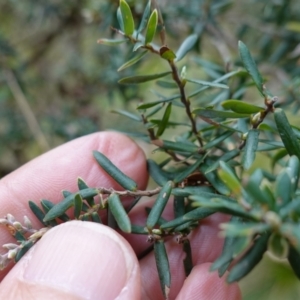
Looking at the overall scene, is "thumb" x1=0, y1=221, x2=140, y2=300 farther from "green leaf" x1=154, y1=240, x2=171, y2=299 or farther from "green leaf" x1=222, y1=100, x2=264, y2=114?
"green leaf" x1=222, y1=100, x2=264, y2=114

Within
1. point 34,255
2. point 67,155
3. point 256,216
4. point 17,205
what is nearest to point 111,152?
point 67,155

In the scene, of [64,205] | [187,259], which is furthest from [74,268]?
[187,259]

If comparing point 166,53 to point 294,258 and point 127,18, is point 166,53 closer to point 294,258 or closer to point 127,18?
point 127,18

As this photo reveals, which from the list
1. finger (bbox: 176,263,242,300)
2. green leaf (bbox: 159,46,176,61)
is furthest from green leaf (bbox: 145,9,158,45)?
finger (bbox: 176,263,242,300)

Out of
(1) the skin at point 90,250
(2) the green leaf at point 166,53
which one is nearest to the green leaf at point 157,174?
(1) the skin at point 90,250

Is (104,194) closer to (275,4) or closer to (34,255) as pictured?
(34,255)

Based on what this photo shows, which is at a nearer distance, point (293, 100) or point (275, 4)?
point (293, 100)
